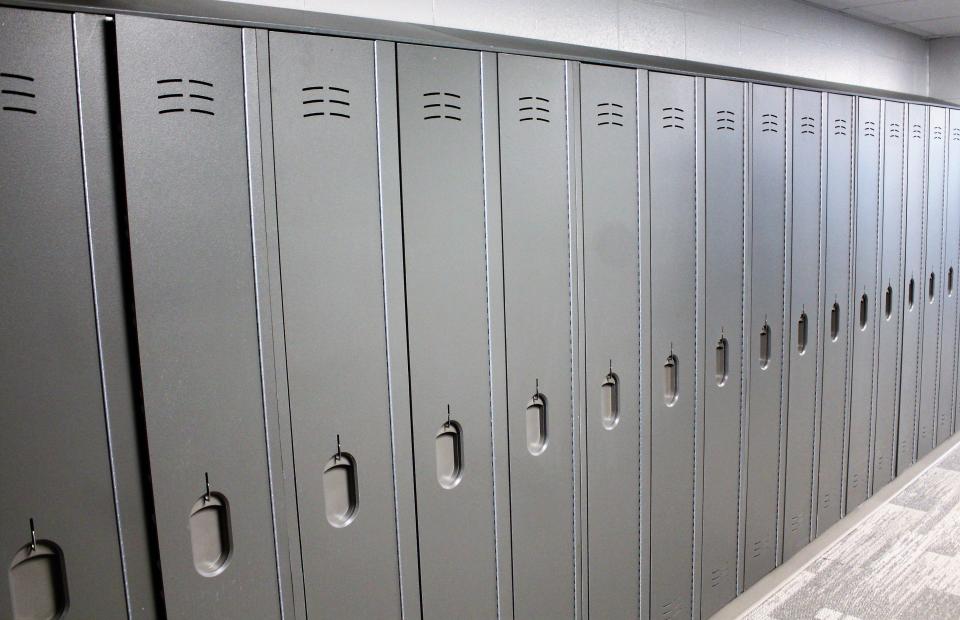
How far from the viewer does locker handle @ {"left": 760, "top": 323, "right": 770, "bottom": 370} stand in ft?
10.1

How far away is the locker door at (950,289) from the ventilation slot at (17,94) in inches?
173

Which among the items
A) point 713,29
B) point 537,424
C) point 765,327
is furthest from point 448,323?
point 713,29

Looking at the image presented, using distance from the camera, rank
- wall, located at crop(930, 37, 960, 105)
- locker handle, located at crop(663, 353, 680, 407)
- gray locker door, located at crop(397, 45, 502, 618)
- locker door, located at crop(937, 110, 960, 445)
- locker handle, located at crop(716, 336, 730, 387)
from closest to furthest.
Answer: gray locker door, located at crop(397, 45, 502, 618), locker handle, located at crop(663, 353, 680, 407), locker handle, located at crop(716, 336, 730, 387), locker door, located at crop(937, 110, 960, 445), wall, located at crop(930, 37, 960, 105)

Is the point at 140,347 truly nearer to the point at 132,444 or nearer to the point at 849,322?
the point at 132,444

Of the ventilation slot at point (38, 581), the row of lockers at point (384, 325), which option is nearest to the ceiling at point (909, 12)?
the row of lockers at point (384, 325)

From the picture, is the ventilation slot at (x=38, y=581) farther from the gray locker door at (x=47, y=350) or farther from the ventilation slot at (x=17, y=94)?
the ventilation slot at (x=17, y=94)

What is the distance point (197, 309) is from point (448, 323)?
0.63m

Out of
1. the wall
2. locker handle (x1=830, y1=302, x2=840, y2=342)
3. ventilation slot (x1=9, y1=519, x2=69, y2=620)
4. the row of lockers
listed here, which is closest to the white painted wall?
the wall

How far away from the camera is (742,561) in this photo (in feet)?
9.89

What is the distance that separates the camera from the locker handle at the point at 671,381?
2641mm

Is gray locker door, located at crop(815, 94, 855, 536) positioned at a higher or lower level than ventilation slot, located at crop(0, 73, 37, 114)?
lower

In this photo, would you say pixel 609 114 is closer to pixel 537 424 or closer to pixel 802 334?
pixel 537 424

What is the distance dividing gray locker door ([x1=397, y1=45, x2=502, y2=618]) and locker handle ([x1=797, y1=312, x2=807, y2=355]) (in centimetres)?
178

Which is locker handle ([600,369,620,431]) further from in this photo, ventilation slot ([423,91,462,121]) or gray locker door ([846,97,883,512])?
gray locker door ([846,97,883,512])
